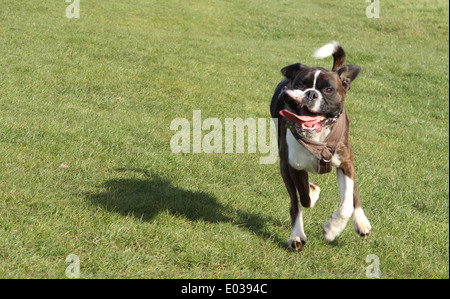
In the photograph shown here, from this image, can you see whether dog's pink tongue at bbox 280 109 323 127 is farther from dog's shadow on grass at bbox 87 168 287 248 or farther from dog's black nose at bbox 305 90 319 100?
dog's shadow on grass at bbox 87 168 287 248

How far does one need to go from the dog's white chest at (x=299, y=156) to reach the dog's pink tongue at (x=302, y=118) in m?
0.35

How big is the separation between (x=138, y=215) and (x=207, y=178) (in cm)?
163

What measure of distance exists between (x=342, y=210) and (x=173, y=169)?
283cm

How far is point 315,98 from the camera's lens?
438cm

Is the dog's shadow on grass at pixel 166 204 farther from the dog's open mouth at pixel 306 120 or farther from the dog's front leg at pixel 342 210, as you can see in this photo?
the dog's open mouth at pixel 306 120

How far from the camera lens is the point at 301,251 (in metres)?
5.04

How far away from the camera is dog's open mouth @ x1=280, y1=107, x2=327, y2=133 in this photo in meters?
4.39

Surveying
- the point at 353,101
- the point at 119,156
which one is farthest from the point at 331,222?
the point at 353,101
